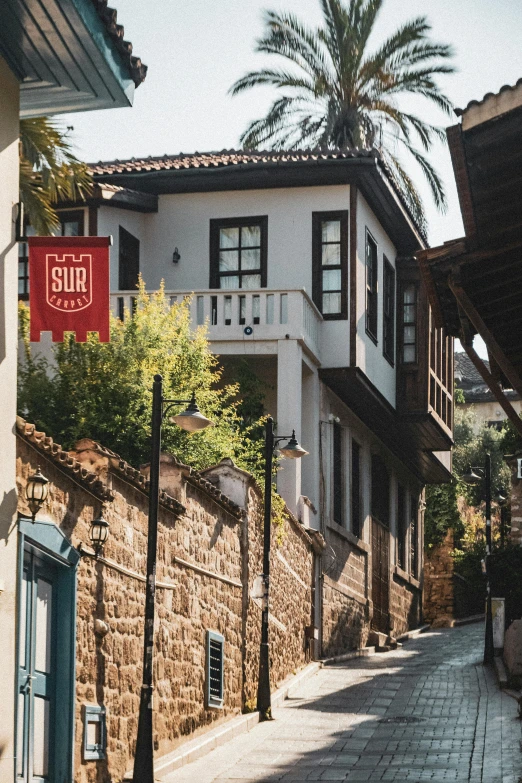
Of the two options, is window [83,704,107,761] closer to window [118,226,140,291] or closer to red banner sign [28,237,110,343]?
red banner sign [28,237,110,343]

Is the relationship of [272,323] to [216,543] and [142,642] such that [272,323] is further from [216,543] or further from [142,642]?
[142,642]

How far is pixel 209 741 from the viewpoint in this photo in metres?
16.4

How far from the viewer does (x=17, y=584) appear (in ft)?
35.3

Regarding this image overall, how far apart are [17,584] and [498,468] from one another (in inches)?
1857

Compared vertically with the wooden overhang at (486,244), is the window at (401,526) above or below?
below

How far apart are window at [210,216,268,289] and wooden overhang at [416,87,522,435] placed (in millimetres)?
13351

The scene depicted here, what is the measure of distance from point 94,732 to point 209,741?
3.92m

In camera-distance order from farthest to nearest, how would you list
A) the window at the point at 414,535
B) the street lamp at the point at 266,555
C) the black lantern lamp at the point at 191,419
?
the window at the point at 414,535 → the street lamp at the point at 266,555 → the black lantern lamp at the point at 191,419

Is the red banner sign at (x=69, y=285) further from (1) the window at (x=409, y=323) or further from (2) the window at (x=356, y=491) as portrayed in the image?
(1) the window at (x=409, y=323)

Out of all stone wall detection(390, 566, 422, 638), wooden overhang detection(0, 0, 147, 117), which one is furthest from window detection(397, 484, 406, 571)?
wooden overhang detection(0, 0, 147, 117)

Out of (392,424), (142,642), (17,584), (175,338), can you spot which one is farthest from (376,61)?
(17,584)

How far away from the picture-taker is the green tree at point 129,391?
20.4m

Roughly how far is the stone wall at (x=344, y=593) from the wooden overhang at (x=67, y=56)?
55.2 ft

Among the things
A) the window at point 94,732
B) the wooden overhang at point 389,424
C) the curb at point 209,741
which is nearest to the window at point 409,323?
the wooden overhang at point 389,424
